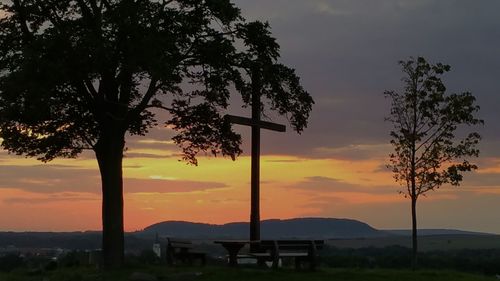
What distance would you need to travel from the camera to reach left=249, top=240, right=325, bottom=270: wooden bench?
792 inches

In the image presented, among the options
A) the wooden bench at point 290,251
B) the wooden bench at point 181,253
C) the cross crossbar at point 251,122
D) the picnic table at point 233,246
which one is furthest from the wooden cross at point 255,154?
the wooden bench at point 290,251

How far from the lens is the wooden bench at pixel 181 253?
22339 mm

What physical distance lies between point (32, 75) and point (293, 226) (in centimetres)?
10702

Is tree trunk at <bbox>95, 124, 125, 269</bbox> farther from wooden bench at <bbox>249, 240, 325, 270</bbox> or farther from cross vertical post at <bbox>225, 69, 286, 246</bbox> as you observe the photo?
wooden bench at <bbox>249, 240, 325, 270</bbox>

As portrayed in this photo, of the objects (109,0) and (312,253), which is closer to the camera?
(312,253)

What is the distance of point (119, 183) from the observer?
24078 millimetres

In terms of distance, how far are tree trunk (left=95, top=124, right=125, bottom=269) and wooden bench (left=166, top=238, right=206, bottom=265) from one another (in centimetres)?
183

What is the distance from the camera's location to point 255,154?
77.8 ft

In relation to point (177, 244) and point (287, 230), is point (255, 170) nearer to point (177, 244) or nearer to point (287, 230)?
point (177, 244)

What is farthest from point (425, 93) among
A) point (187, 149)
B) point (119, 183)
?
point (119, 183)

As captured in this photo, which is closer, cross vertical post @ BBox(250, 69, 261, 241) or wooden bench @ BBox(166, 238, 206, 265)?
wooden bench @ BBox(166, 238, 206, 265)

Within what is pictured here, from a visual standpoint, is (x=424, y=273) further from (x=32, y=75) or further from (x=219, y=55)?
(x=32, y=75)

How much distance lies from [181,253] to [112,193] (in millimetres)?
3297

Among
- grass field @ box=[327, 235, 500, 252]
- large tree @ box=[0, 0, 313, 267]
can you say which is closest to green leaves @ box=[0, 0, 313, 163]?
large tree @ box=[0, 0, 313, 267]
